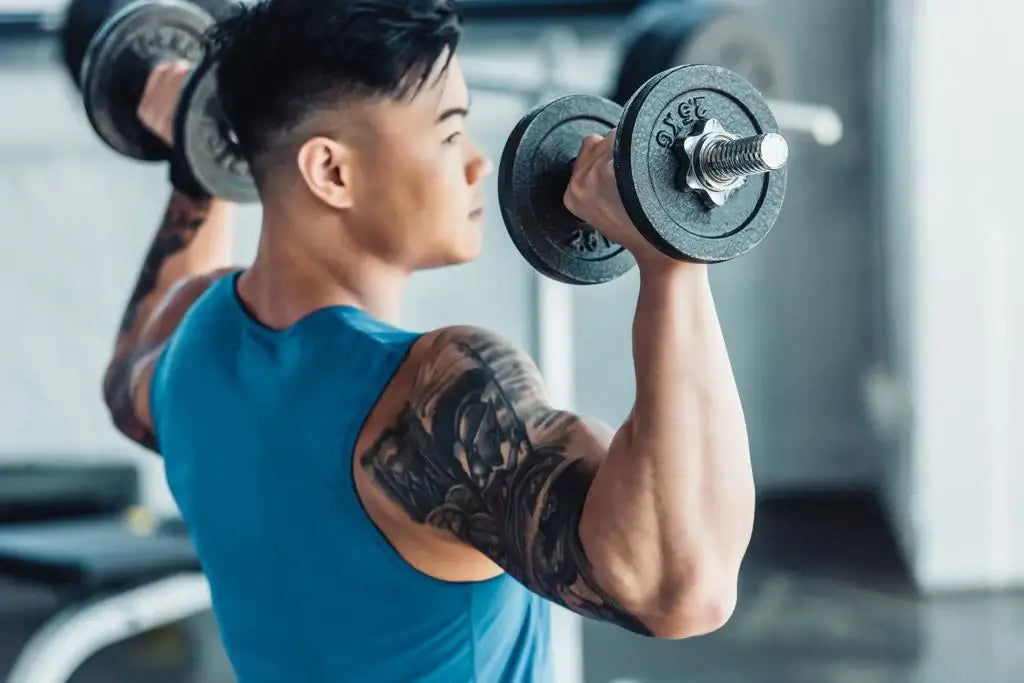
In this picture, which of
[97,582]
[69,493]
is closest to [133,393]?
[97,582]

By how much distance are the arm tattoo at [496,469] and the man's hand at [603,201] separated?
0.13 m

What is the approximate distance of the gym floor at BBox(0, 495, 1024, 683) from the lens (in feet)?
7.94

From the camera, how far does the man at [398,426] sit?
652 mm

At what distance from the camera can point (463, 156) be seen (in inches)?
36.8

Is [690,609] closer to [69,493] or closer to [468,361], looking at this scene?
[468,361]

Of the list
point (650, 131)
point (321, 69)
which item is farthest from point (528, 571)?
point (321, 69)

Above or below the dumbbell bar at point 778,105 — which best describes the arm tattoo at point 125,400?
below

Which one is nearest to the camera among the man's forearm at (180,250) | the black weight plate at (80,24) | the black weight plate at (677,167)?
the black weight plate at (677,167)

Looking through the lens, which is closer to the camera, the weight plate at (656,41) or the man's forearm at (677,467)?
the man's forearm at (677,467)

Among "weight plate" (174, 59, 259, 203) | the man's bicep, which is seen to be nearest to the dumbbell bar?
"weight plate" (174, 59, 259, 203)

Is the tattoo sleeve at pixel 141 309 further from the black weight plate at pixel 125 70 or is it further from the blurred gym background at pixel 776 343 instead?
the blurred gym background at pixel 776 343

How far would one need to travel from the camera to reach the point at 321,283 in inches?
36.5

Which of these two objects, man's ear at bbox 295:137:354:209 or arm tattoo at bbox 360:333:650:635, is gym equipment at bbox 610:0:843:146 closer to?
man's ear at bbox 295:137:354:209

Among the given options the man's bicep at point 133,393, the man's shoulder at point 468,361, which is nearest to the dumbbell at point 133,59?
the man's bicep at point 133,393
